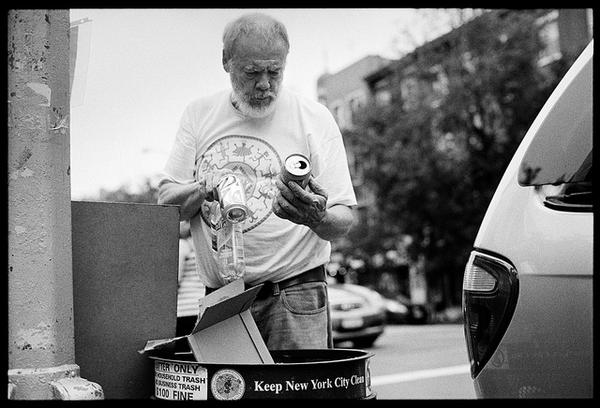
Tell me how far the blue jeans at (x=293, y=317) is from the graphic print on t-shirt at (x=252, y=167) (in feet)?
0.83

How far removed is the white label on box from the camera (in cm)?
187

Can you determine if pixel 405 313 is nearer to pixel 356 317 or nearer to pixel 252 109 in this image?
pixel 356 317

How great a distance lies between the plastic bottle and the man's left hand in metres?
0.18

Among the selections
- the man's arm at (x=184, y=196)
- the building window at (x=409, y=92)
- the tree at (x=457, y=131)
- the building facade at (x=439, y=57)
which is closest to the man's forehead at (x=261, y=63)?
the man's arm at (x=184, y=196)

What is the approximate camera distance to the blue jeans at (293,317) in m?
2.39

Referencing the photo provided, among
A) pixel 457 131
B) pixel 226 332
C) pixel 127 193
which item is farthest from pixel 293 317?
pixel 127 193

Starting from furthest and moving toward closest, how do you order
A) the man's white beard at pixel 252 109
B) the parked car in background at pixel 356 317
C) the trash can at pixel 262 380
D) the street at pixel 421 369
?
the parked car in background at pixel 356 317 → the street at pixel 421 369 → the man's white beard at pixel 252 109 → the trash can at pixel 262 380

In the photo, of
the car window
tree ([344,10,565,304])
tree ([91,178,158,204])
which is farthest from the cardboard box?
tree ([91,178,158,204])

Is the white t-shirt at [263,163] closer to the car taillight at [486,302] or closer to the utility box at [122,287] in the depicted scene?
the utility box at [122,287]

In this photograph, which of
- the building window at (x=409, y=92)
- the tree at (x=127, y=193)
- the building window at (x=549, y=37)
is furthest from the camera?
the tree at (x=127, y=193)

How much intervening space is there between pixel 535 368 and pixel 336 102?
3668cm

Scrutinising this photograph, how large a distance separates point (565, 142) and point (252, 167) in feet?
3.18
